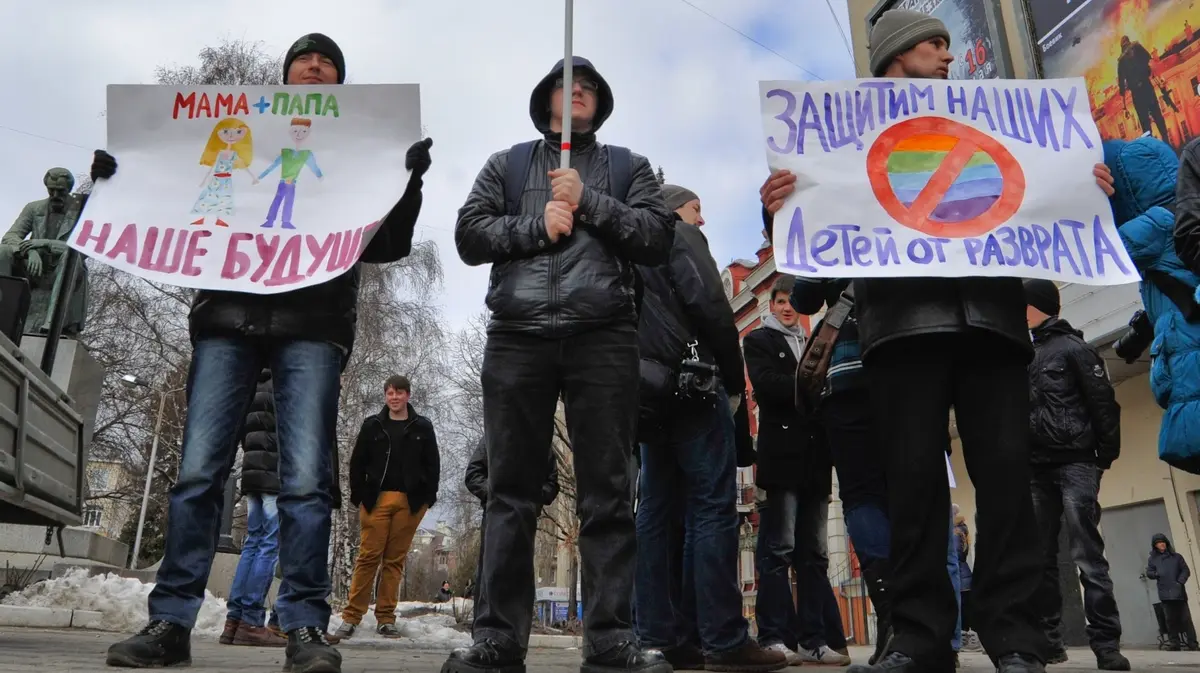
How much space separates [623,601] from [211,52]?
1038 inches

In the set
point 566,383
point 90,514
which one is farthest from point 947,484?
point 90,514

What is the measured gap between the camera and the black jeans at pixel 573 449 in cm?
302

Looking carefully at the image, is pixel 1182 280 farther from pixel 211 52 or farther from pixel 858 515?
pixel 211 52

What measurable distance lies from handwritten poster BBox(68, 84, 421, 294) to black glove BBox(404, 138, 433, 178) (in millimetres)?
89

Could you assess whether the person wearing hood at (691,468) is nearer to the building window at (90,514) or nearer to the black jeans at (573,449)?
the black jeans at (573,449)

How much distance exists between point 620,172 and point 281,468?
158 cm

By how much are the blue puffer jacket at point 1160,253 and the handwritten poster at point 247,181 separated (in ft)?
8.94

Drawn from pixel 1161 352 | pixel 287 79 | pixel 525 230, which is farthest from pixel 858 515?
pixel 287 79

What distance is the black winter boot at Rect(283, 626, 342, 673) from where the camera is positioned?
283 cm

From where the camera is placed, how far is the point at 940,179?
3.48 meters

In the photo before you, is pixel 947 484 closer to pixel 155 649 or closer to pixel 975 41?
pixel 155 649

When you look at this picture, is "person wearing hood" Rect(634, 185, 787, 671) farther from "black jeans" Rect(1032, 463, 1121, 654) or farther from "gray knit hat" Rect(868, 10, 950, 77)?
"black jeans" Rect(1032, 463, 1121, 654)

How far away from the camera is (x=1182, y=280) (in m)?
3.45

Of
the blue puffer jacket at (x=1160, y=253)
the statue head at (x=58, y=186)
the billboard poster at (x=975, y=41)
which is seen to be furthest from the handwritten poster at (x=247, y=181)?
the billboard poster at (x=975, y=41)
